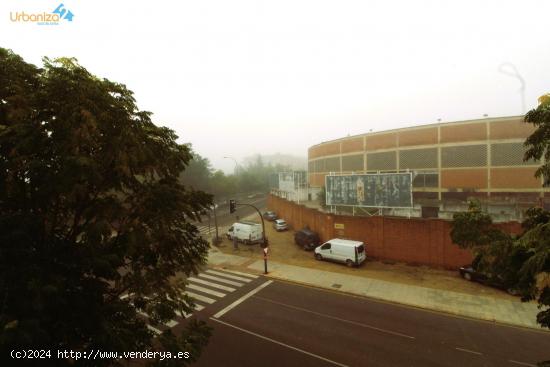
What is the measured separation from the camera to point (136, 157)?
522 cm

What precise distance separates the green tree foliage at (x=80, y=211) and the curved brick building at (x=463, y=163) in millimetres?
26537

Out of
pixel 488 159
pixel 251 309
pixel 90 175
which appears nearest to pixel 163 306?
pixel 90 175

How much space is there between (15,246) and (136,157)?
2.21m

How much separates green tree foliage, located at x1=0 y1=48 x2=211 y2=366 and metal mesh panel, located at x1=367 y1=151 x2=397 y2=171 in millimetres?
38206

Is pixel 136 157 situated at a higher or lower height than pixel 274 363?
higher

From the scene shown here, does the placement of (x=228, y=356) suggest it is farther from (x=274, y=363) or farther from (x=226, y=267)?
(x=226, y=267)

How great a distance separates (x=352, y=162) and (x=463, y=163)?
15.7 metres

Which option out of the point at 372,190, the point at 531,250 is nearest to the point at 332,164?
the point at 372,190

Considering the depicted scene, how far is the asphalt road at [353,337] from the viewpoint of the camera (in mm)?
10633

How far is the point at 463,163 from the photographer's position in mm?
34281

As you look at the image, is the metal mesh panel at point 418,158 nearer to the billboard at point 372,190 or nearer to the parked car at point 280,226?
the billboard at point 372,190

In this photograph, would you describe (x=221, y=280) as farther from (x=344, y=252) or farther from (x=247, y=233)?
(x=247, y=233)

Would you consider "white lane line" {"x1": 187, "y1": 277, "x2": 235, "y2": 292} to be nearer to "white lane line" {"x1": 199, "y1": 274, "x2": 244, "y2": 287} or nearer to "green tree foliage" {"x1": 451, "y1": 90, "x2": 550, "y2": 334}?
"white lane line" {"x1": 199, "y1": 274, "x2": 244, "y2": 287}

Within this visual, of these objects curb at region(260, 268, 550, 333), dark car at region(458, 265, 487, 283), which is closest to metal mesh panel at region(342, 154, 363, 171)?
dark car at region(458, 265, 487, 283)
